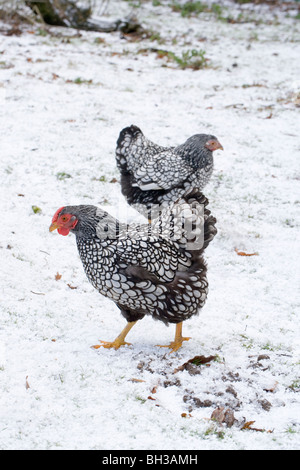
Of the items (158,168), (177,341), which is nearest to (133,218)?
(158,168)

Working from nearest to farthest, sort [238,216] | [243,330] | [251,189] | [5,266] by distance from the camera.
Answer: [243,330] → [5,266] → [238,216] → [251,189]

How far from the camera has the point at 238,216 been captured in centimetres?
629

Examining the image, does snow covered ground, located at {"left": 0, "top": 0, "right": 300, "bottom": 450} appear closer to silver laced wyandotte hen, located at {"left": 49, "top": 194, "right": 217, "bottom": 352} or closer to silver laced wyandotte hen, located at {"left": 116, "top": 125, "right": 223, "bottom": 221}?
silver laced wyandotte hen, located at {"left": 49, "top": 194, "right": 217, "bottom": 352}

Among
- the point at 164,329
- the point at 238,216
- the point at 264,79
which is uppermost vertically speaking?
the point at 264,79

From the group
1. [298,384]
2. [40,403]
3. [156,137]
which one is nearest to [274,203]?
[156,137]

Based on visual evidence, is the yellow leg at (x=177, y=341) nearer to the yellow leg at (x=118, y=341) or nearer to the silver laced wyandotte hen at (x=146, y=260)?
the silver laced wyandotte hen at (x=146, y=260)

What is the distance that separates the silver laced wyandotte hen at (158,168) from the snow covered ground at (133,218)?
1.94 feet

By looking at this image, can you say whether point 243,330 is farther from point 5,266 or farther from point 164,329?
point 5,266

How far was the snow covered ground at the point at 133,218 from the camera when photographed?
323cm

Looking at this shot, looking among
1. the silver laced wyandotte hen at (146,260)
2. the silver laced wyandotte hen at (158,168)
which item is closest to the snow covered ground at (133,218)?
the silver laced wyandotte hen at (146,260)

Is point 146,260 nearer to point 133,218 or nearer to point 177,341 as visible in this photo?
point 177,341

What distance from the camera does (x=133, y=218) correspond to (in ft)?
20.3

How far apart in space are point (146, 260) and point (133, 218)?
2.50 meters

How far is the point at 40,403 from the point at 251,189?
181 inches
